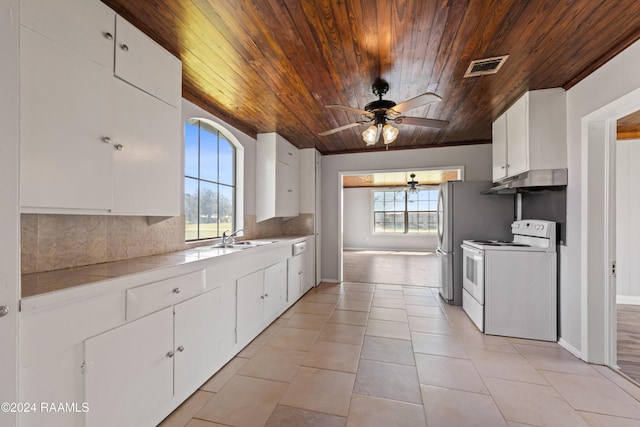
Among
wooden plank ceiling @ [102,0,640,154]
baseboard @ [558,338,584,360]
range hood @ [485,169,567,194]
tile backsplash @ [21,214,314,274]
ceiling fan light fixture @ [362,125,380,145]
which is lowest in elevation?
baseboard @ [558,338,584,360]

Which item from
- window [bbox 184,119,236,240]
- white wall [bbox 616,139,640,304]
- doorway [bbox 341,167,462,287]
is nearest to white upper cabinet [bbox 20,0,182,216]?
window [bbox 184,119,236,240]

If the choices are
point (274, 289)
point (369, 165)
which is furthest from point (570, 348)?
point (369, 165)

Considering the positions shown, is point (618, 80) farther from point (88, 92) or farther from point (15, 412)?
point (15, 412)

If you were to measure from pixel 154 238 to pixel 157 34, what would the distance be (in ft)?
4.99

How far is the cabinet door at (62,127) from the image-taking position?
Result: 1.19 metres

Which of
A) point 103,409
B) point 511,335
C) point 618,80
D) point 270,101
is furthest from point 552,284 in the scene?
point 103,409

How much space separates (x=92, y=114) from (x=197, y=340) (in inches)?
60.9

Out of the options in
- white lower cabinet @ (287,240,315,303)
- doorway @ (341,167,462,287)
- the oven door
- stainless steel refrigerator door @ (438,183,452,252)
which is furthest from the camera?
doorway @ (341,167,462,287)

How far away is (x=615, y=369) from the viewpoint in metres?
2.14

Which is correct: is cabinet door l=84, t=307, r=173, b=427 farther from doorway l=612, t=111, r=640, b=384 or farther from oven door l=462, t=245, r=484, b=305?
doorway l=612, t=111, r=640, b=384

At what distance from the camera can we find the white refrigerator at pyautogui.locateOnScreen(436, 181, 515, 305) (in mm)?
3641

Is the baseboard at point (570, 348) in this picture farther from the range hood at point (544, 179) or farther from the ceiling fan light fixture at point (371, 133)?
the ceiling fan light fixture at point (371, 133)

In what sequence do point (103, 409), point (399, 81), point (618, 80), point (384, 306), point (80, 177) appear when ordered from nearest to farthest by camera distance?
point (103, 409) < point (80, 177) < point (618, 80) < point (399, 81) < point (384, 306)

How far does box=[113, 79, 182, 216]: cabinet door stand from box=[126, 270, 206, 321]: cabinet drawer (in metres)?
0.53
